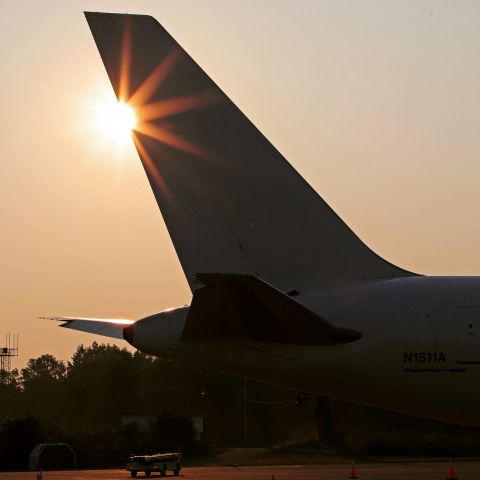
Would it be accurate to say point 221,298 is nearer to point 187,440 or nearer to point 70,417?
point 187,440

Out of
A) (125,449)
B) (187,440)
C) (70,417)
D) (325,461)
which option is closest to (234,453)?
(187,440)

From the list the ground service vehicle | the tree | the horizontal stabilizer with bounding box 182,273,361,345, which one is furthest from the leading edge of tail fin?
the tree

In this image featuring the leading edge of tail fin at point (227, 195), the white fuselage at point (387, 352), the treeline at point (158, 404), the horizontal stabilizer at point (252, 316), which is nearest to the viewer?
the horizontal stabilizer at point (252, 316)

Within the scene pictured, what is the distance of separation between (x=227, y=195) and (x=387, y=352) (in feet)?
11.8

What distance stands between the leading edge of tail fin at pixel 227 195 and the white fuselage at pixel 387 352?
97 cm

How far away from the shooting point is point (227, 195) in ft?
56.9

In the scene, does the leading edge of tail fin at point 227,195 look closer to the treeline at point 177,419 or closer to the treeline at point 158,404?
the treeline at point 177,419

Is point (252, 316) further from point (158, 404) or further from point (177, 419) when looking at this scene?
point (158, 404)

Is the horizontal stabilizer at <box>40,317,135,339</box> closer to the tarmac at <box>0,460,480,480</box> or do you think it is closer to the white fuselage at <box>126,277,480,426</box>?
the white fuselage at <box>126,277,480,426</box>

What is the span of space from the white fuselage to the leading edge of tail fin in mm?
966

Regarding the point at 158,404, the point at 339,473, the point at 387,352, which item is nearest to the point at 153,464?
the point at 339,473

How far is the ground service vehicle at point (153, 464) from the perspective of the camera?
38969 mm

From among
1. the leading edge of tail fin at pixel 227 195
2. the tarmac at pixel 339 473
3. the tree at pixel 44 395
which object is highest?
the tree at pixel 44 395

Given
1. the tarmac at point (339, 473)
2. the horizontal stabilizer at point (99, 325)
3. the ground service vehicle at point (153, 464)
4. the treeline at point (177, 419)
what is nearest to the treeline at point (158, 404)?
the treeline at point (177, 419)
